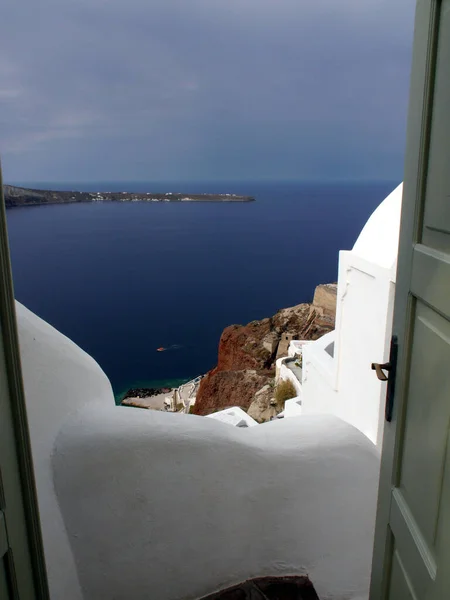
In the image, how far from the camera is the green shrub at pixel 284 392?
1220 cm

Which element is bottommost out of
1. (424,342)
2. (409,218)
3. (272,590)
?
(272,590)

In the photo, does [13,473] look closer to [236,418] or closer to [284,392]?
[236,418]

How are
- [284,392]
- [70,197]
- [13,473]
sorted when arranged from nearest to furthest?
[13,473] < [284,392] < [70,197]

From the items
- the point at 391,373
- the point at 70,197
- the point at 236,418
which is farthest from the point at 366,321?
the point at 70,197

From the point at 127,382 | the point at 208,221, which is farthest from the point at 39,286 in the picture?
the point at 208,221

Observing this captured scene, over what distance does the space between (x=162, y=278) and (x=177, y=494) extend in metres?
61.7

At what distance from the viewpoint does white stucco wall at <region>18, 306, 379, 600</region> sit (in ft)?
6.02

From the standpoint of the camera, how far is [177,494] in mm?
1984

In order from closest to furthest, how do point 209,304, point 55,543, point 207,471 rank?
1. point 55,543
2. point 207,471
3. point 209,304

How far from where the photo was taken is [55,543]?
1775mm

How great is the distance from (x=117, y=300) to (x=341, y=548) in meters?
55.7

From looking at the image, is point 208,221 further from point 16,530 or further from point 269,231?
point 16,530

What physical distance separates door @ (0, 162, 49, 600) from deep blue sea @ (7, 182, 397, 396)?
120 ft

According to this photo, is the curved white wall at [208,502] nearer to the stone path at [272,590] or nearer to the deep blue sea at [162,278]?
the stone path at [272,590]
